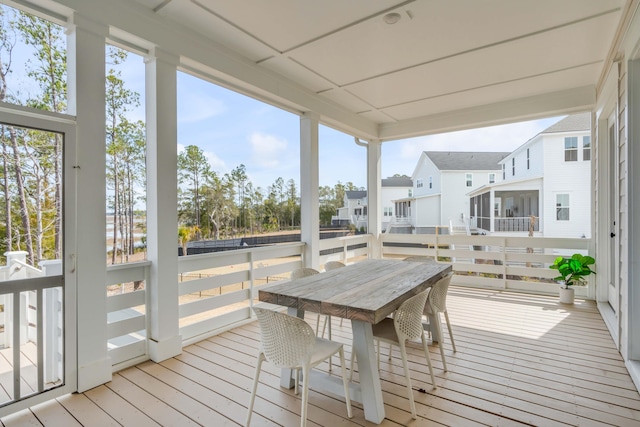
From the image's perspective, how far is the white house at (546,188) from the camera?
4898 mm

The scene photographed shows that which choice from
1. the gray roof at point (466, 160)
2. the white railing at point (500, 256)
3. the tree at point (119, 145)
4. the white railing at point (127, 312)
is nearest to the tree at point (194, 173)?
the tree at point (119, 145)

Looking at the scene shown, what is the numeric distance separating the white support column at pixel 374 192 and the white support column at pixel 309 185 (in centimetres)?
187

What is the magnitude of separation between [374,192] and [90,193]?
4.65 meters

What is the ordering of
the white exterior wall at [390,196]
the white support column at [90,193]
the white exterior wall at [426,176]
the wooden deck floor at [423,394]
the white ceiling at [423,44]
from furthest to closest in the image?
the white exterior wall at [426,176] < the white exterior wall at [390,196] < the white ceiling at [423,44] < the white support column at [90,193] < the wooden deck floor at [423,394]

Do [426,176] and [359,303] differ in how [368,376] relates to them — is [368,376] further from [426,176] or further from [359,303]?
[426,176]

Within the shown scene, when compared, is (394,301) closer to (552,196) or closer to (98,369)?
(98,369)

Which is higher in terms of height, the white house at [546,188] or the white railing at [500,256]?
the white house at [546,188]

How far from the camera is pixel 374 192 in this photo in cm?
616

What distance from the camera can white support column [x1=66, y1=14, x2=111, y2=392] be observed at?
7.62ft

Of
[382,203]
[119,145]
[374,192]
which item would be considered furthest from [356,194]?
[119,145]

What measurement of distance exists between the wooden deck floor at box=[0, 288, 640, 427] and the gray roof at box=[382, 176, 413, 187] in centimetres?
376

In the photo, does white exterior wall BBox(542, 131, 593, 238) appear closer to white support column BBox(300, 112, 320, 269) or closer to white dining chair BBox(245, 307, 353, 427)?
white support column BBox(300, 112, 320, 269)

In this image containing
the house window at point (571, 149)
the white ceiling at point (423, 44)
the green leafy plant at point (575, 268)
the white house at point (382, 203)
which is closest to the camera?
the white ceiling at point (423, 44)

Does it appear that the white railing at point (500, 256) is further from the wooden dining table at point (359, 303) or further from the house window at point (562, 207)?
the wooden dining table at point (359, 303)
